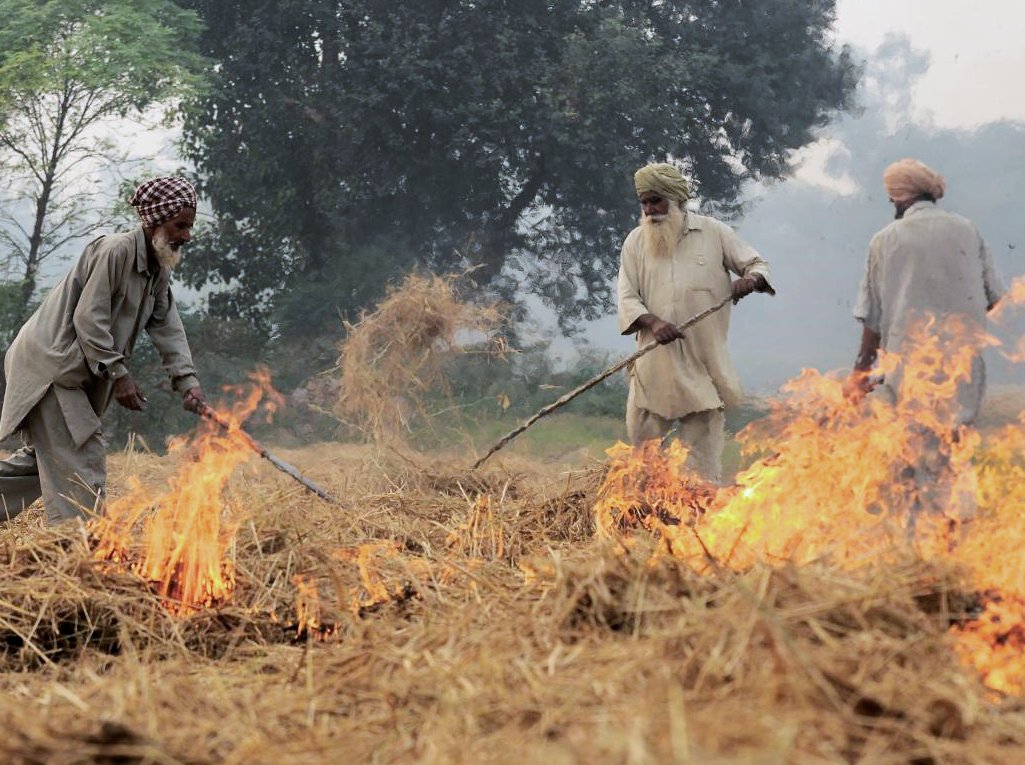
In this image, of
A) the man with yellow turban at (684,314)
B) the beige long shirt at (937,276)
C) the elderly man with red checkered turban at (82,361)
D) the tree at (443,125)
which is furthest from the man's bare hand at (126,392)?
the tree at (443,125)

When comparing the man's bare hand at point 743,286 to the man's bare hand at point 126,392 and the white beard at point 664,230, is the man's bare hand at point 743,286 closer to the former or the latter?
the white beard at point 664,230

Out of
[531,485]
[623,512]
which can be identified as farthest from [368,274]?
[623,512]

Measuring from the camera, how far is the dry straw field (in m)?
2.57

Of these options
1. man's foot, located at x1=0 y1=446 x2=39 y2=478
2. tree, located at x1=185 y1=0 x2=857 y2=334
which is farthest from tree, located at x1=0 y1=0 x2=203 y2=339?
man's foot, located at x1=0 y1=446 x2=39 y2=478

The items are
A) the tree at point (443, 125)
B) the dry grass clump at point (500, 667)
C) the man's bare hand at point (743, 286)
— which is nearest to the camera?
the dry grass clump at point (500, 667)

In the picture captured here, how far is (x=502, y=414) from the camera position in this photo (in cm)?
1812

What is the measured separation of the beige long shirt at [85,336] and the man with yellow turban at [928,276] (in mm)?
3470

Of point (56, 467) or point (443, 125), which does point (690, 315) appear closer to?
point (56, 467)

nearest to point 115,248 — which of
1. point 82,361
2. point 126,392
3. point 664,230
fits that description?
point 82,361

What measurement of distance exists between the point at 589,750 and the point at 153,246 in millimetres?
4024

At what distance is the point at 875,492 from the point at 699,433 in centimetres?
236

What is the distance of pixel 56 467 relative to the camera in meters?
5.59

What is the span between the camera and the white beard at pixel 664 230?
7.10 meters

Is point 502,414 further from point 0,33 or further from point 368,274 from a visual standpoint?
point 0,33
